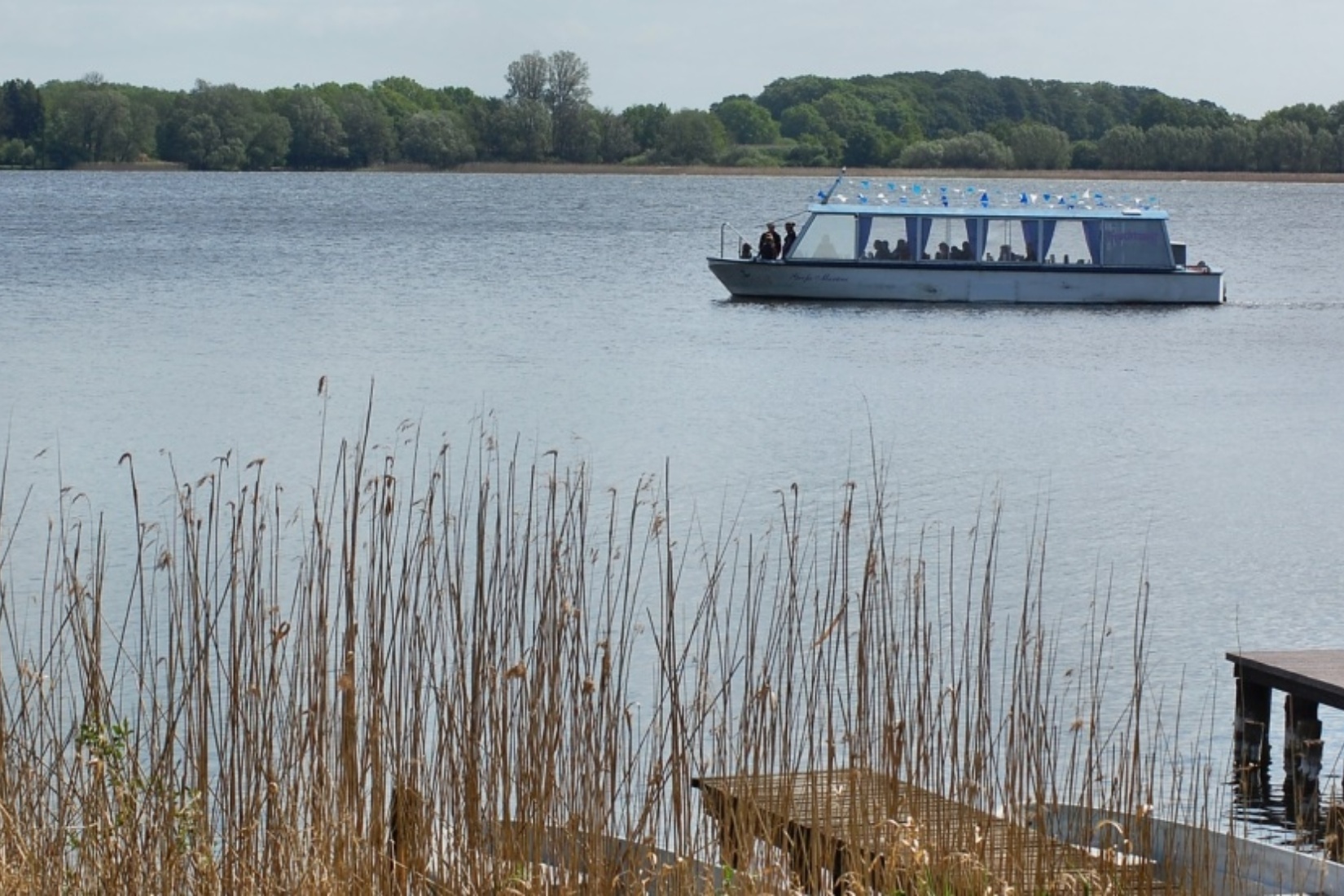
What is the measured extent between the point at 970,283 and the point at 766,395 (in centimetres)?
1240

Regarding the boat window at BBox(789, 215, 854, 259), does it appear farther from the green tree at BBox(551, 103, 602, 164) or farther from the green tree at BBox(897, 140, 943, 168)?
the green tree at BBox(551, 103, 602, 164)

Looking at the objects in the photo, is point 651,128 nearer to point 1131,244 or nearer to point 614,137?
point 614,137

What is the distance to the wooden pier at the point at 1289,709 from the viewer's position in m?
8.99

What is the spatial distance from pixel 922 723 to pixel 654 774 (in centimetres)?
100

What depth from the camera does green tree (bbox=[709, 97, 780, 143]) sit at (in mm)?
147250

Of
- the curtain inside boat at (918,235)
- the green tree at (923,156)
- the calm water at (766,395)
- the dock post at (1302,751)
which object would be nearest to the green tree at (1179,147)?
the green tree at (923,156)

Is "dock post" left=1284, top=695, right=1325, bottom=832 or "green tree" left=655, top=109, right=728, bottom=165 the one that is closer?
"dock post" left=1284, top=695, right=1325, bottom=832

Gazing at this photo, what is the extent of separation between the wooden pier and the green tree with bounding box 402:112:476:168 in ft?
429

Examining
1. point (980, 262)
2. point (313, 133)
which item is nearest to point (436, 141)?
point (313, 133)

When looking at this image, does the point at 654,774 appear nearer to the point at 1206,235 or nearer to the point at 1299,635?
the point at 1299,635

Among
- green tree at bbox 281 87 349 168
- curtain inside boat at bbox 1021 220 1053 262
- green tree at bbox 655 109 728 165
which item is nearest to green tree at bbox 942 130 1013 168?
green tree at bbox 655 109 728 165

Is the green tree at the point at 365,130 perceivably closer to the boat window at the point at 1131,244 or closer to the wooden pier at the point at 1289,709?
the boat window at the point at 1131,244

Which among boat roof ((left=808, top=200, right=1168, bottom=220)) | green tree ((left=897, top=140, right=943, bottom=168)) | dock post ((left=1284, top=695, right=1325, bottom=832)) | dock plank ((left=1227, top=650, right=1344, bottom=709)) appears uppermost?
green tree ((left=897, top=140, right=943, bottom=168))

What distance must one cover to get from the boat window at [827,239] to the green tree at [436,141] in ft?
339
